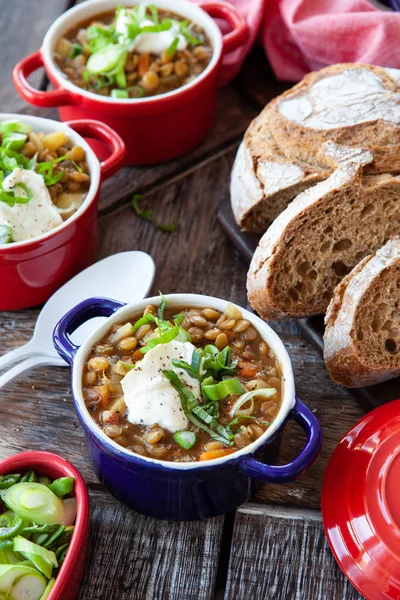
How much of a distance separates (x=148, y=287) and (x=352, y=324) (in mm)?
731

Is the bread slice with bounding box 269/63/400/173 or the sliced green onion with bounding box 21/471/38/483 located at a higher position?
the bread slice with bounding box 269/63/400/173

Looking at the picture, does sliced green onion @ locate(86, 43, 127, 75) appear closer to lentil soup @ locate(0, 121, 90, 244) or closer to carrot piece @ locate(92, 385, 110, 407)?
lentil soup @ locate(0, 121, 90, 244)

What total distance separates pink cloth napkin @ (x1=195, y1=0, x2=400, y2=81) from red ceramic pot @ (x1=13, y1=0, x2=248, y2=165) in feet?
0.42

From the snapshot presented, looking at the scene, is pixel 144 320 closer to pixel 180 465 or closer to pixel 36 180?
pixel 180 465

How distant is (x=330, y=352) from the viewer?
2.44 metres

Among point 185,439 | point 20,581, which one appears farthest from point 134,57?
point 20,581

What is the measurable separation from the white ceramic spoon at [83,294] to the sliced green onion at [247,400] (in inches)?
25.0

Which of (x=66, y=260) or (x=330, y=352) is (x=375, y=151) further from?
(x=66, y=260)

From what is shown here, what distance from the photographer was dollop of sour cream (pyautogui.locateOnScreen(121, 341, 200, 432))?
208 centimetres

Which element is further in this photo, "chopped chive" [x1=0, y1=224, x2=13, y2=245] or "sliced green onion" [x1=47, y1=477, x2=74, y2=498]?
"chopped chive" [x1=0, y1=224, x2=13, y2=245]

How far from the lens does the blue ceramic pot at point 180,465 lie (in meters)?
2.00

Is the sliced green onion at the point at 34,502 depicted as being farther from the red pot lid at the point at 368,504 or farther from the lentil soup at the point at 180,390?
the red pot lid at the point at 368,504

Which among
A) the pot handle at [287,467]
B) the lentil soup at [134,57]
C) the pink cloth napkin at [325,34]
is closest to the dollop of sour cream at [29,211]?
the lentil soup at [134,57]

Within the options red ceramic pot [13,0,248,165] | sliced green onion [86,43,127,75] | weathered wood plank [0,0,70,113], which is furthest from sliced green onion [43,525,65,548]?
weathered wood plank [0,0,70,113]
